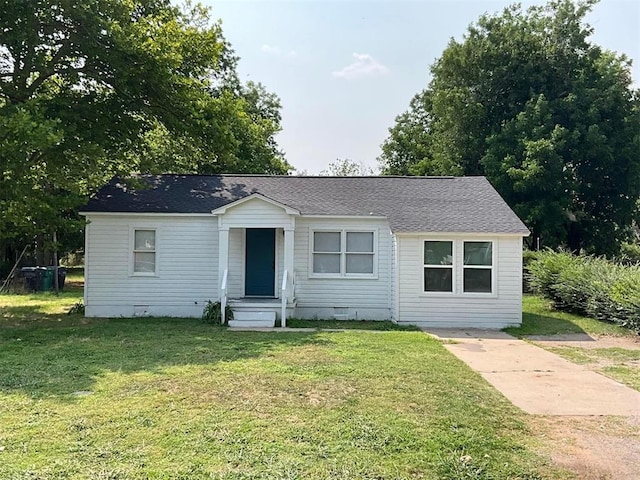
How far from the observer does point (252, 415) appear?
16.8ft

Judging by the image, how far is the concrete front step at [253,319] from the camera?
12117 mm

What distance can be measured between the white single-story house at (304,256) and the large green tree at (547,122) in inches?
418

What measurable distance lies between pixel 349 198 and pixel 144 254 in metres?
5.87

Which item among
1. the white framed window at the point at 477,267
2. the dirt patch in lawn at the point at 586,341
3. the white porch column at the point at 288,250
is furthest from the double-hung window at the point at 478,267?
the white porch column at the point at 288,250

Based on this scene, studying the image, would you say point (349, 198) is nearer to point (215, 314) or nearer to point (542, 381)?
point (215, 314)

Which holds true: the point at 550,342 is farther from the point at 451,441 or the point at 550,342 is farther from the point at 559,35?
the point at 559,35

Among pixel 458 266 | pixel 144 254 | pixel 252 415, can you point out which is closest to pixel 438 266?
pixel 458 266

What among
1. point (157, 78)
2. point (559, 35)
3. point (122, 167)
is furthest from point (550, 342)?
point (559, 35)

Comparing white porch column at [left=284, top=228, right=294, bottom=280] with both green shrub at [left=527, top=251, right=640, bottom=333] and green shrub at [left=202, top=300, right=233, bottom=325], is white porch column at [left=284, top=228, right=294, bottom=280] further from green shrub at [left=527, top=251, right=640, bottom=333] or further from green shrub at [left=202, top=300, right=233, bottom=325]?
green shrub at [left=527, top=251, right=640, bottom=333]

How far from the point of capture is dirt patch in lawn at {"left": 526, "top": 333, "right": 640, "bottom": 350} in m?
10.4

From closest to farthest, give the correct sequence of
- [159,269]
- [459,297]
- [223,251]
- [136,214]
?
A: [459,297]
[223,251]
[136,214]
[159,269]

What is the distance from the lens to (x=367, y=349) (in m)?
8.97

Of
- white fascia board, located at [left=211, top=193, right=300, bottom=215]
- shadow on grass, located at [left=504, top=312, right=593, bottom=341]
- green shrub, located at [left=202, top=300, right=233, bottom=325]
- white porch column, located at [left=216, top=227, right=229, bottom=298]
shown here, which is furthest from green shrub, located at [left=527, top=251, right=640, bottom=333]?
white porch column, located at [left=216, top=227, right=229, bottom=298]

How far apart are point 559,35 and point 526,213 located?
994cm
